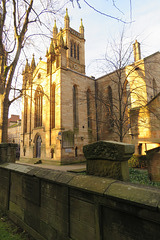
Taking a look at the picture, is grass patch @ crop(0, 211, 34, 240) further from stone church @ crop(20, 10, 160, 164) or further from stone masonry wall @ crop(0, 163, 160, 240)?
stone church @ crop(20, 10, 160, 164)

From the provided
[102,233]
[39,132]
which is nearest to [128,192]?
[102,233]

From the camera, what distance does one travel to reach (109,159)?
85.0 inches

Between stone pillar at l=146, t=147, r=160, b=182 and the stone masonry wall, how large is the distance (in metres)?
2.64

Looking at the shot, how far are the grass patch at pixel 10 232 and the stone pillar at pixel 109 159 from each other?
87.6 inches

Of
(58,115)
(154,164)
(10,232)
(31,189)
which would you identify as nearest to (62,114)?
(58,115)

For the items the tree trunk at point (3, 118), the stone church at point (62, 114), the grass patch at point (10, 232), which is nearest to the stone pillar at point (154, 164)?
the grass patch at point (10, 232)

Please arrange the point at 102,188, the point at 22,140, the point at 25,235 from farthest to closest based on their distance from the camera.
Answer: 1. the point at 22,140
2. the point at 25,235
3. the point at 102,188

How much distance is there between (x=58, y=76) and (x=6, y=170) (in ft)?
45.7

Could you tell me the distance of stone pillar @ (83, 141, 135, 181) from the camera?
80.6 inches

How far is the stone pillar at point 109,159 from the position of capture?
2.05 metres

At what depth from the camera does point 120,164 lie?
2.06 meters

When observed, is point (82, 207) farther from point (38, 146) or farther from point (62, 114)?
point (38, 146)

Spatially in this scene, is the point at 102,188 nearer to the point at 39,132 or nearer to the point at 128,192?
the point at 128,192

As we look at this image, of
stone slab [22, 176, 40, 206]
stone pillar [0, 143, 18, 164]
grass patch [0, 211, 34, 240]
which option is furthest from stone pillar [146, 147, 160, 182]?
stone pillar [0, 143, 18, 164]
